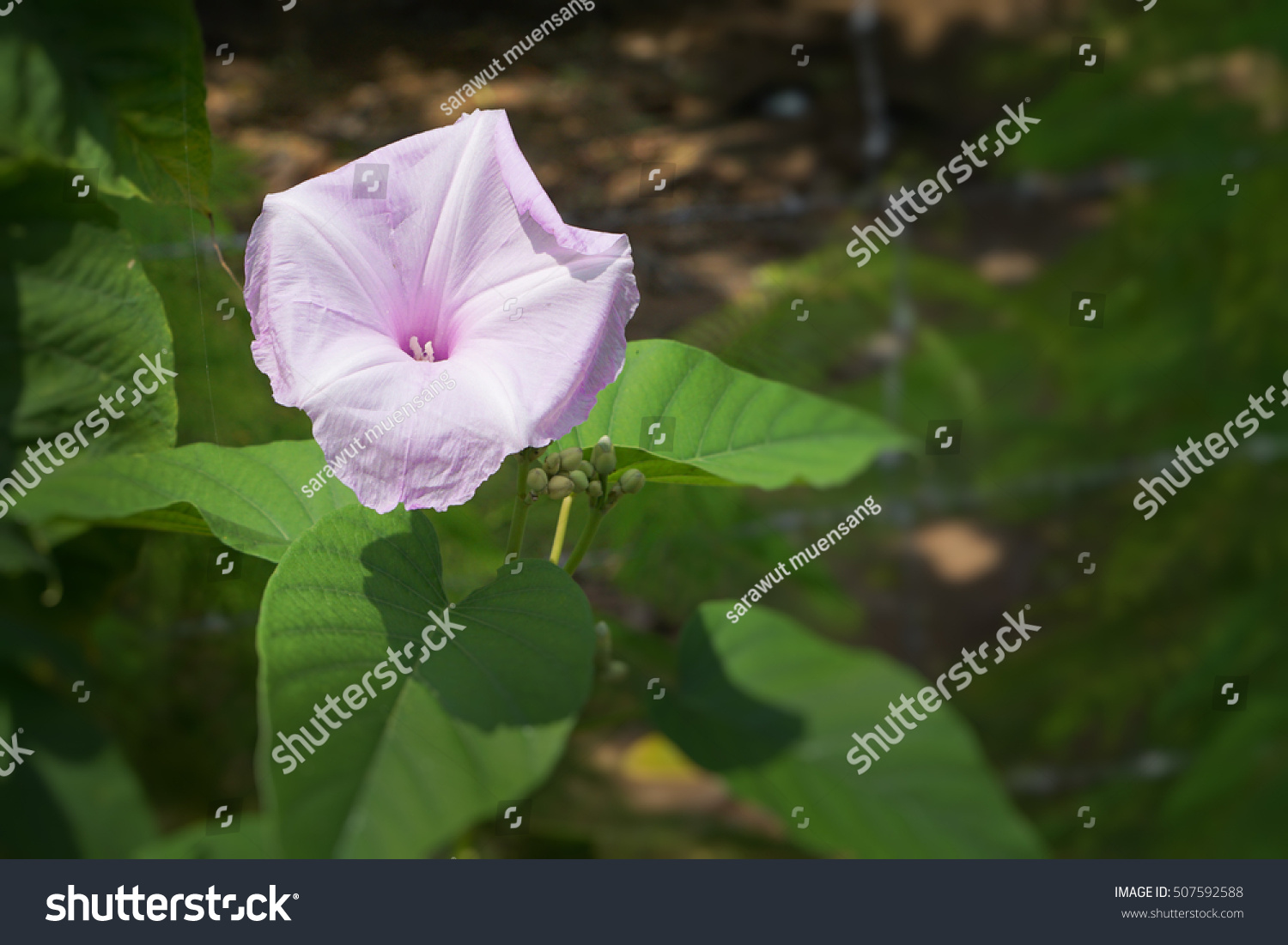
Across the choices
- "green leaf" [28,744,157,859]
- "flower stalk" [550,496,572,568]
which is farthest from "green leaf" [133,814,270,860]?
"flower stalk" [550,496,572,568]

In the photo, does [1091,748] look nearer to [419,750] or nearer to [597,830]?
[597,830]

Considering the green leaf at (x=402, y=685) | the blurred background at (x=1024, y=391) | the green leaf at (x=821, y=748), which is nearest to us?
the green leaf at (x=402, y=685)

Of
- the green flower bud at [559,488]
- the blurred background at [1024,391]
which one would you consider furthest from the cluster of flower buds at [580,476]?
the blurred background at [1024,391]

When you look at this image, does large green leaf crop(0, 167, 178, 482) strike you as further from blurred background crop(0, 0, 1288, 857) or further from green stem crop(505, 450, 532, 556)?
blurred background crop(0, 0, 1288, 857)

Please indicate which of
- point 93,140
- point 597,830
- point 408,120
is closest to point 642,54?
point 408,120

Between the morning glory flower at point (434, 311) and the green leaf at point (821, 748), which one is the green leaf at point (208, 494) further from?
the green leaf at point (821, 748)

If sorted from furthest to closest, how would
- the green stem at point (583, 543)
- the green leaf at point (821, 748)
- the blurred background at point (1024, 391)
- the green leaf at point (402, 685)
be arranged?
the blurred background at point (1024, 391) < the green leaf at point (821, 748) < the green stem at point (583, 543) < the green leaf at point (402, 685)
